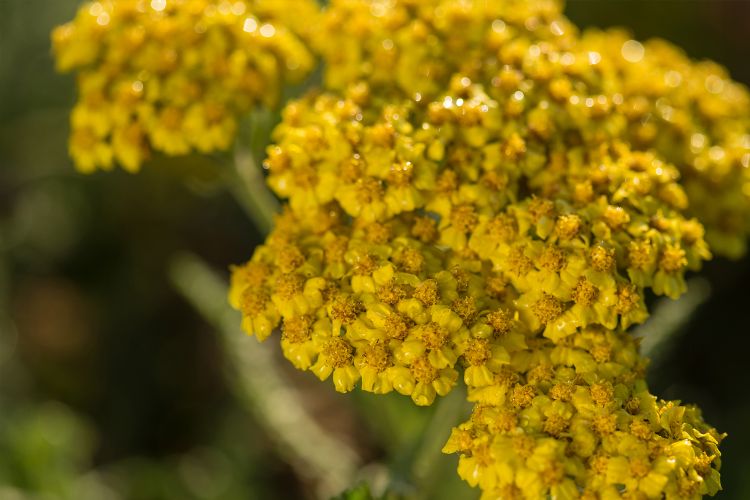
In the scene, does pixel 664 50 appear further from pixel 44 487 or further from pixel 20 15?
pixel 20 15

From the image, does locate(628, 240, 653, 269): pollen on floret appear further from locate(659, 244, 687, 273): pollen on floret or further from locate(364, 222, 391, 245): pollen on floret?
locate(364, 222, 391, 245): pollen on floret

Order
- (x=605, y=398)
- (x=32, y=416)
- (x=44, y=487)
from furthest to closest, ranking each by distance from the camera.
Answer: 1. (x=32, y=416)
2. (x=44, y=487)
3. (x=605, y=398)

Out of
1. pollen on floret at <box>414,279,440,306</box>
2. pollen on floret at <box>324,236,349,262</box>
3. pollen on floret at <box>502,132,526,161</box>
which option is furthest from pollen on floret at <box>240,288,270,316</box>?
pollen on floret at <box>502,132,526,161</box>

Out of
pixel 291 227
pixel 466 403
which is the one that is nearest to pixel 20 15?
pixel 291 227

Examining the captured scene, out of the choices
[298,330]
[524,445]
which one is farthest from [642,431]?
[298,330]

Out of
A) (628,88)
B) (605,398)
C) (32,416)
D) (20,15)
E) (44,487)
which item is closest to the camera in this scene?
(605,398)

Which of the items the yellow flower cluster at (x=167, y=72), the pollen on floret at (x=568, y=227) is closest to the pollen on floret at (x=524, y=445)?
the pollen on floret at (x=568, y=227)
